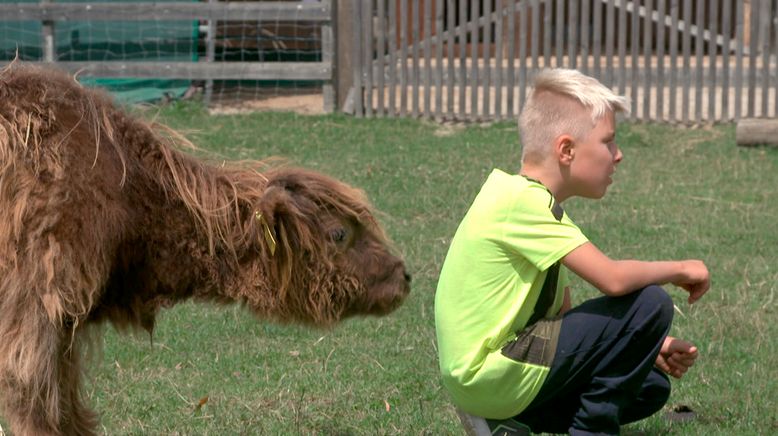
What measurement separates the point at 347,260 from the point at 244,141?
24.5ft

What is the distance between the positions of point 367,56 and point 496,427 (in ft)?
31.7

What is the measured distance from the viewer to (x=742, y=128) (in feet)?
37.4

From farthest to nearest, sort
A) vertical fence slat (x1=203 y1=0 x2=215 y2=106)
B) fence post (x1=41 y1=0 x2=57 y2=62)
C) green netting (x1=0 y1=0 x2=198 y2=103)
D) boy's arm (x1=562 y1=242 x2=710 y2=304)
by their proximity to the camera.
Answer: green netting (x1=0 y1=0 x2=198 y2=103) → vertical fence slat (x1=203 y1=0 x2=215 y2=106) → fence post (x1=41 y1=0 x2=57 y2=62) → boy's arm (x1=562 y1=242 x2=710 y2=304)

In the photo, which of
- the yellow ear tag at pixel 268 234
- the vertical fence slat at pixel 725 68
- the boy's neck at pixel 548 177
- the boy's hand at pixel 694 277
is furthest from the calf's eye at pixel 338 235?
the vertical fence slat at pixel 725 68

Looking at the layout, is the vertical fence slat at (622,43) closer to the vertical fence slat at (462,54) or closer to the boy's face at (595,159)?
the vertical fence slat at (462,54)

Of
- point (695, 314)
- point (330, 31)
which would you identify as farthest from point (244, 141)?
point (695, 314)

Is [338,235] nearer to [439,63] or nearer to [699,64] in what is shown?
[439,63]

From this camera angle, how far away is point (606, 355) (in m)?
4.06

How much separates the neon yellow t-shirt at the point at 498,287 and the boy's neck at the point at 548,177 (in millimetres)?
105

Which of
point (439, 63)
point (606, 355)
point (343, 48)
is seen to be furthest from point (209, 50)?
point (606, 355)

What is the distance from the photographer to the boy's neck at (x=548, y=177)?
4.18 metres

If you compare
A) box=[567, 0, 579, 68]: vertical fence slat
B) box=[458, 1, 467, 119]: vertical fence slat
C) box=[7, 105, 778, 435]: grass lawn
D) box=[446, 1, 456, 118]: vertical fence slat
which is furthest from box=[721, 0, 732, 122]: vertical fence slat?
box=[446, 1, 456, 118]: vertical fence slat

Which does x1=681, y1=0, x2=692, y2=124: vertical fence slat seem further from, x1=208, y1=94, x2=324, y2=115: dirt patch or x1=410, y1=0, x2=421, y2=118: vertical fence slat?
x1=208, y1=94, x2=324, y2=115: dirt patch

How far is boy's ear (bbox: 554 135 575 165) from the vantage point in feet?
13.5
